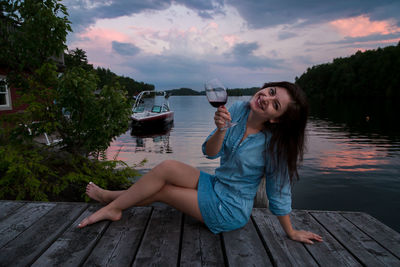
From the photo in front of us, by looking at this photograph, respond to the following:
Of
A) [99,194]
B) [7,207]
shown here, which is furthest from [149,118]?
[99,194]

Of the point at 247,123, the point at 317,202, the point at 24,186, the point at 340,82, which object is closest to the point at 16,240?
the point at 247,123

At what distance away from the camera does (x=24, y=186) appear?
3723mm

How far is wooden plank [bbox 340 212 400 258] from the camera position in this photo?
202 centimetres

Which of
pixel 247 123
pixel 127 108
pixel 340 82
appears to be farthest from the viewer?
pixel 340 82

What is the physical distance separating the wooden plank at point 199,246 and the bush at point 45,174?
2380 mm

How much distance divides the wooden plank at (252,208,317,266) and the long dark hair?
1.59 feet

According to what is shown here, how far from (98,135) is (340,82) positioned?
79.7 m

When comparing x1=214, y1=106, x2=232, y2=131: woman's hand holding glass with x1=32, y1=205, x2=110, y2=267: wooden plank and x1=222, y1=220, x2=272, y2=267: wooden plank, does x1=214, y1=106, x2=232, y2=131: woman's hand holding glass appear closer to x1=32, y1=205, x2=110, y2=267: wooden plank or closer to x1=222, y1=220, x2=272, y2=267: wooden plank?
x1=222, y1=220, x2=272, y2=267: wooden plank

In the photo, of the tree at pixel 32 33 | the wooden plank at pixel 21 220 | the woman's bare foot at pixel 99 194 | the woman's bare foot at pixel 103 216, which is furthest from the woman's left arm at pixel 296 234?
the tree at pixel 32 33

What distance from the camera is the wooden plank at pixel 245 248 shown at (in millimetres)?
1725

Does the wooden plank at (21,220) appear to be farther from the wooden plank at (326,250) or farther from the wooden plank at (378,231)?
the wooden plank at (378,231)

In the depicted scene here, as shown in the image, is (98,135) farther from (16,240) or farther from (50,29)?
(16,240)

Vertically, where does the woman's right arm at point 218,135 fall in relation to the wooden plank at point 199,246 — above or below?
above

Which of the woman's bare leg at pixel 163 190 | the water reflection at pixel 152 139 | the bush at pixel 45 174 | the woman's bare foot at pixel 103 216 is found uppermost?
the woman's bare leg at pixel 163 190
